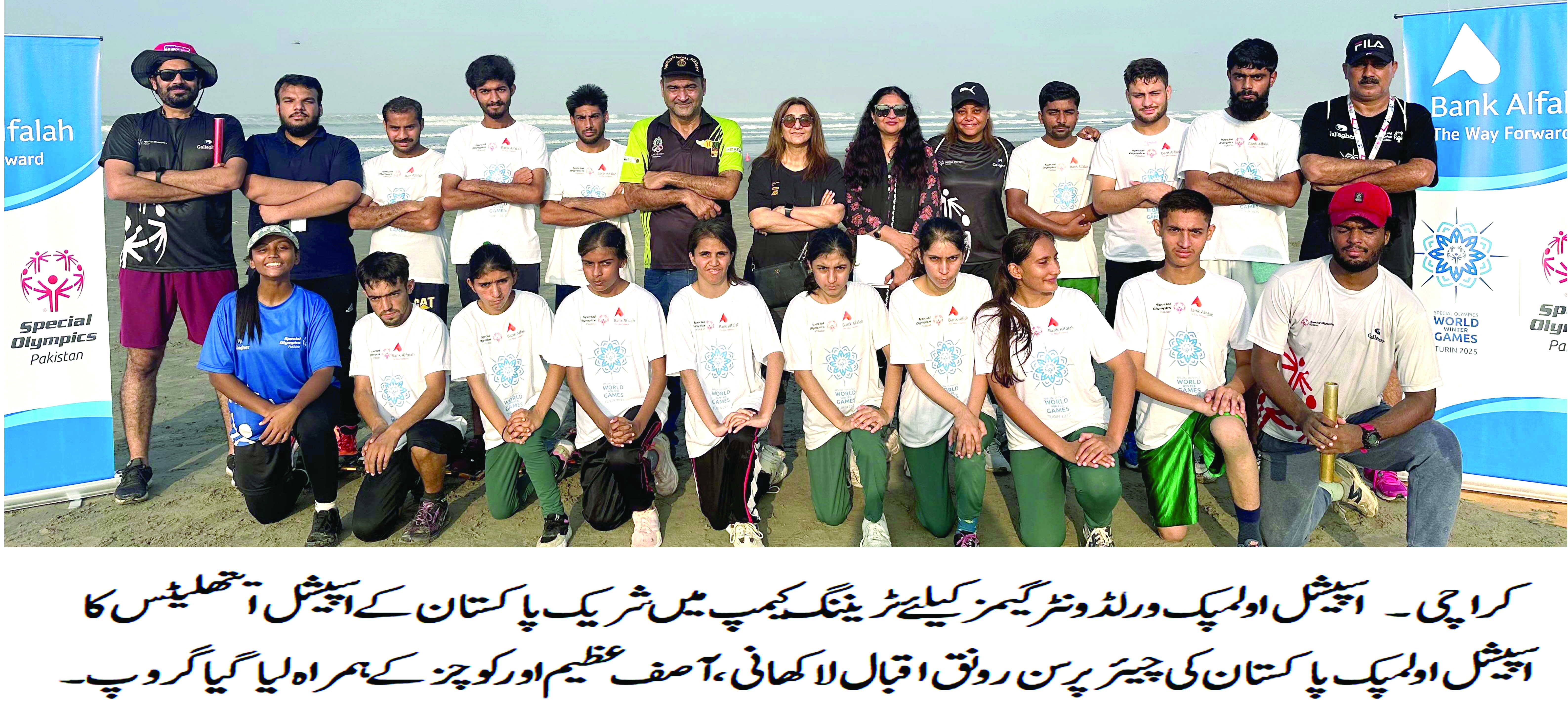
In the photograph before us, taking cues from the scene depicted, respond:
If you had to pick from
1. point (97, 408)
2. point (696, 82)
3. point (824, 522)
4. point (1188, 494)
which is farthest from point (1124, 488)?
point (97, 408)

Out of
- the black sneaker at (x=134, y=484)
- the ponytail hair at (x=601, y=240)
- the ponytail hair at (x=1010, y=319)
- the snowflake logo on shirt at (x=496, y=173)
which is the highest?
the snowflake logo on shirt at (x=496, y=173)

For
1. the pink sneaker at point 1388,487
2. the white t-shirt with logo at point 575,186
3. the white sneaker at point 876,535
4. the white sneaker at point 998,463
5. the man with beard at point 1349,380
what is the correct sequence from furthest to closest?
the white t-shirt with logo at point 575,186 → the white sneaker at point 998,463 → the pink sneaker at point 1388,487 → the white sneaker at point 876,535 → the man with beard at point 1349,380

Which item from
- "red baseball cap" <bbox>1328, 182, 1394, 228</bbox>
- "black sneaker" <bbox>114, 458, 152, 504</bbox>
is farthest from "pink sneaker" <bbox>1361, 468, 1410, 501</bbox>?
"black sneaker" <bbox>114, 458, 152, 504</bbox>

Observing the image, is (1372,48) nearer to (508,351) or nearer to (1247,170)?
(1247,170)

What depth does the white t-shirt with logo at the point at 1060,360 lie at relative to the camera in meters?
4.91

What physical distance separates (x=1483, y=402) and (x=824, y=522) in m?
3.58

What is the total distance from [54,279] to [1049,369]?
5.17 meters

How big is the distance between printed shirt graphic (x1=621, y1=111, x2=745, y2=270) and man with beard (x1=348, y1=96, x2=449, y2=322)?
3.87 feet

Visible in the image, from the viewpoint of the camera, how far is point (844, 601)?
409cm

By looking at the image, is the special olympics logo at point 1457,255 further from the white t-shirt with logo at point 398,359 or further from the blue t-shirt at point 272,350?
the blue t-shirt at point 272,350

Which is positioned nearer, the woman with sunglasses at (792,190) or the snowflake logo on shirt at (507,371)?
the snowflake logo on shirt at (507,371)

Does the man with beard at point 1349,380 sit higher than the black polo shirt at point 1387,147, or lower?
lower

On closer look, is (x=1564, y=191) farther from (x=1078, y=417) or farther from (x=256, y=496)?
(x=256, y=496)

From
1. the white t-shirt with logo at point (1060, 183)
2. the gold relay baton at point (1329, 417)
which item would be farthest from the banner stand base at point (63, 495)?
the gold relay baton at point (1329, 417)
